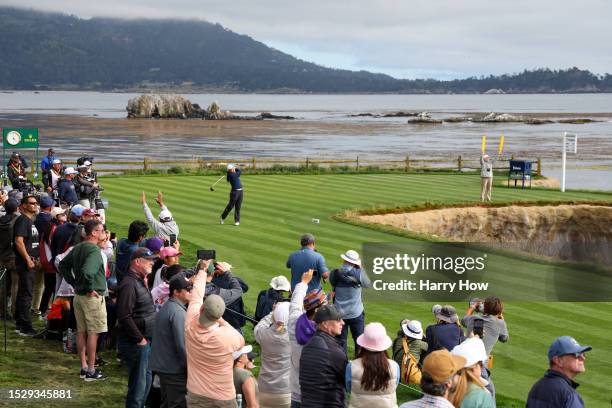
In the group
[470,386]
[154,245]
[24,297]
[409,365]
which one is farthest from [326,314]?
[24,297]

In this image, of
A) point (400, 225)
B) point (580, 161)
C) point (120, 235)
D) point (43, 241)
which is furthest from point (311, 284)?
point (580, 161)

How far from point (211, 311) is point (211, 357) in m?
0.44

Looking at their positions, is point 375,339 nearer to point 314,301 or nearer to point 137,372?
point 314,301

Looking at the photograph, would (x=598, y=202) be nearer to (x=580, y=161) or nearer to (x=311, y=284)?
(x=311, y=284)

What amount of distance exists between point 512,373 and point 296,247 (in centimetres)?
935

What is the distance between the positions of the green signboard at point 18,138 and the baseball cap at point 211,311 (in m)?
26.7

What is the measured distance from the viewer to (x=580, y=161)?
6981cm

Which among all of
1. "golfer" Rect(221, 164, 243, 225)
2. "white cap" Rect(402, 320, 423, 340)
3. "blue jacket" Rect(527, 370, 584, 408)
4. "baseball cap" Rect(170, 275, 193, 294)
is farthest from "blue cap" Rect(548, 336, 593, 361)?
"golfer" Rect(221, 164, 243, 225)

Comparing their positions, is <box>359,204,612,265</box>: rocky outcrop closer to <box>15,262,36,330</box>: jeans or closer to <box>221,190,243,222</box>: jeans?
<box>221,190,243,222</box>: jeans

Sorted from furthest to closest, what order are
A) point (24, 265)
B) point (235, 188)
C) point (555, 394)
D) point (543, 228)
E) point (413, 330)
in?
point (543, 228) < point (235, 188) < point (24, 265) < point (413, 330) < point (555, 394)

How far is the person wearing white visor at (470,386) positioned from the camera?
6416 millimetres

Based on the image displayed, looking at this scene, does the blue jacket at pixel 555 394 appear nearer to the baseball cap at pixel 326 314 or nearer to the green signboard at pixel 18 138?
the baseball cap at pixel 326 314

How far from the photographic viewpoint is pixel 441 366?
6180mm

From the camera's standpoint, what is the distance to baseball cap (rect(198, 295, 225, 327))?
780 centimetres
